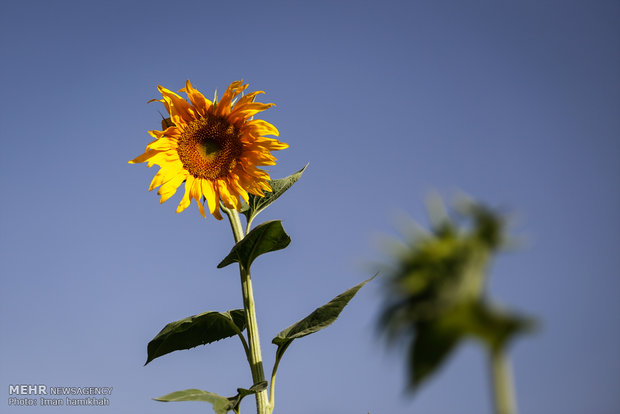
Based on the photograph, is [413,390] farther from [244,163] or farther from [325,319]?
[244,163]

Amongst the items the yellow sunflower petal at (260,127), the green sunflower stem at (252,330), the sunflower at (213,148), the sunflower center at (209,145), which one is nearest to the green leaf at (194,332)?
the green sunflower stem at (252,330)

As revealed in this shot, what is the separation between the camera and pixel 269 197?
367 cm

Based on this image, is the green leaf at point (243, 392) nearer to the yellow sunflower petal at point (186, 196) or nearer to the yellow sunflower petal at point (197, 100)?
the yellow sunflower petal at point (186, 196)

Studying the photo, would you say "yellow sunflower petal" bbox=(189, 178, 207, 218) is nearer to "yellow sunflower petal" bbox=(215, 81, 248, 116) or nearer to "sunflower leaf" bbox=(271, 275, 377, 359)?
"yellow sunflower petal" bbox=(215, 81, 248, 116)

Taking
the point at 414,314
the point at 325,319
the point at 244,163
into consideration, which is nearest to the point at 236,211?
the point at 244,163

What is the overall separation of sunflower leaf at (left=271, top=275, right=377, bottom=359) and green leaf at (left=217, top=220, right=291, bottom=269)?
42 cm

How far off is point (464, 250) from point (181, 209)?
2787 millimetres

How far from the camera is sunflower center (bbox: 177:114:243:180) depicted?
3531 millimetres

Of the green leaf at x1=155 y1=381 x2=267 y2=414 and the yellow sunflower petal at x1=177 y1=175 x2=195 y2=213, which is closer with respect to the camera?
the green leaf at x1=155 y1=381 x2=267 y2=414

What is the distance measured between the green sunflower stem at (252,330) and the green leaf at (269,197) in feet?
0.53

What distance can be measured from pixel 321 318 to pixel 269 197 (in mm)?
936

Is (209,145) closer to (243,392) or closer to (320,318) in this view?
(320,318)

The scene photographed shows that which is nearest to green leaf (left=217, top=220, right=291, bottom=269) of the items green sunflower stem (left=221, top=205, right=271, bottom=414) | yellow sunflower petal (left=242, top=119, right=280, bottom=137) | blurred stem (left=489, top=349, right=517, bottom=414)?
green sunflower stem (left=221, top=205, right=271, bottom=414)

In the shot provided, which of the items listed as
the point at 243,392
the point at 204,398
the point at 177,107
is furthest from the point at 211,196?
the point at 204,398
